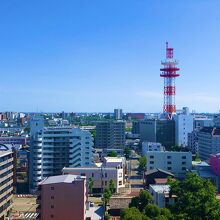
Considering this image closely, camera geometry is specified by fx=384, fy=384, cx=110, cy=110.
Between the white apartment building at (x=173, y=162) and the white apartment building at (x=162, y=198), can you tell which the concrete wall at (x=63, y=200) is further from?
the white apartment building at (x=173, y=162)

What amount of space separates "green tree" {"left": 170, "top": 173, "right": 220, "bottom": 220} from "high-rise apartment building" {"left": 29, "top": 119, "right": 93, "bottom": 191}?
933 cm

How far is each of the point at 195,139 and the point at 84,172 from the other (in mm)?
15583

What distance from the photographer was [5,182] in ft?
46.4

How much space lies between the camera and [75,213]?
38.0ft

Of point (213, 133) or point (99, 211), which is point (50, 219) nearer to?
point (99, 211)

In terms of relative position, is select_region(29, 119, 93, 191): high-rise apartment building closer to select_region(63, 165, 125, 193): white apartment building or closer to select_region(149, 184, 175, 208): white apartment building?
select_region(63, 165, 125, 193): white apartment building

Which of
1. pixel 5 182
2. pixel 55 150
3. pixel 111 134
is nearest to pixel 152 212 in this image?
pixel 5 182

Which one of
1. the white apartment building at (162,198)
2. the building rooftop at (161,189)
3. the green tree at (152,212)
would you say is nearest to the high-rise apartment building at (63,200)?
the green tree at (152,212)

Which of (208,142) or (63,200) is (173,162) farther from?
(63,200)

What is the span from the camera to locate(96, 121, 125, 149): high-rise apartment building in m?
35.2

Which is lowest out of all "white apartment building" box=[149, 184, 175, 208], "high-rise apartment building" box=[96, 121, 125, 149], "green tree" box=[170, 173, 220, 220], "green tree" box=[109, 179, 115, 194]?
"green tree" box=[109, 179, 115, 194]

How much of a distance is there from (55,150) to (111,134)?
15.9m

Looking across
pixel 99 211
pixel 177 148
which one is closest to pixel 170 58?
pixel 177 148

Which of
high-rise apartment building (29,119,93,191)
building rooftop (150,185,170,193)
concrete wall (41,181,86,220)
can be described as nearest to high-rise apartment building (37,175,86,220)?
concrete wall (41,181,86,220)
